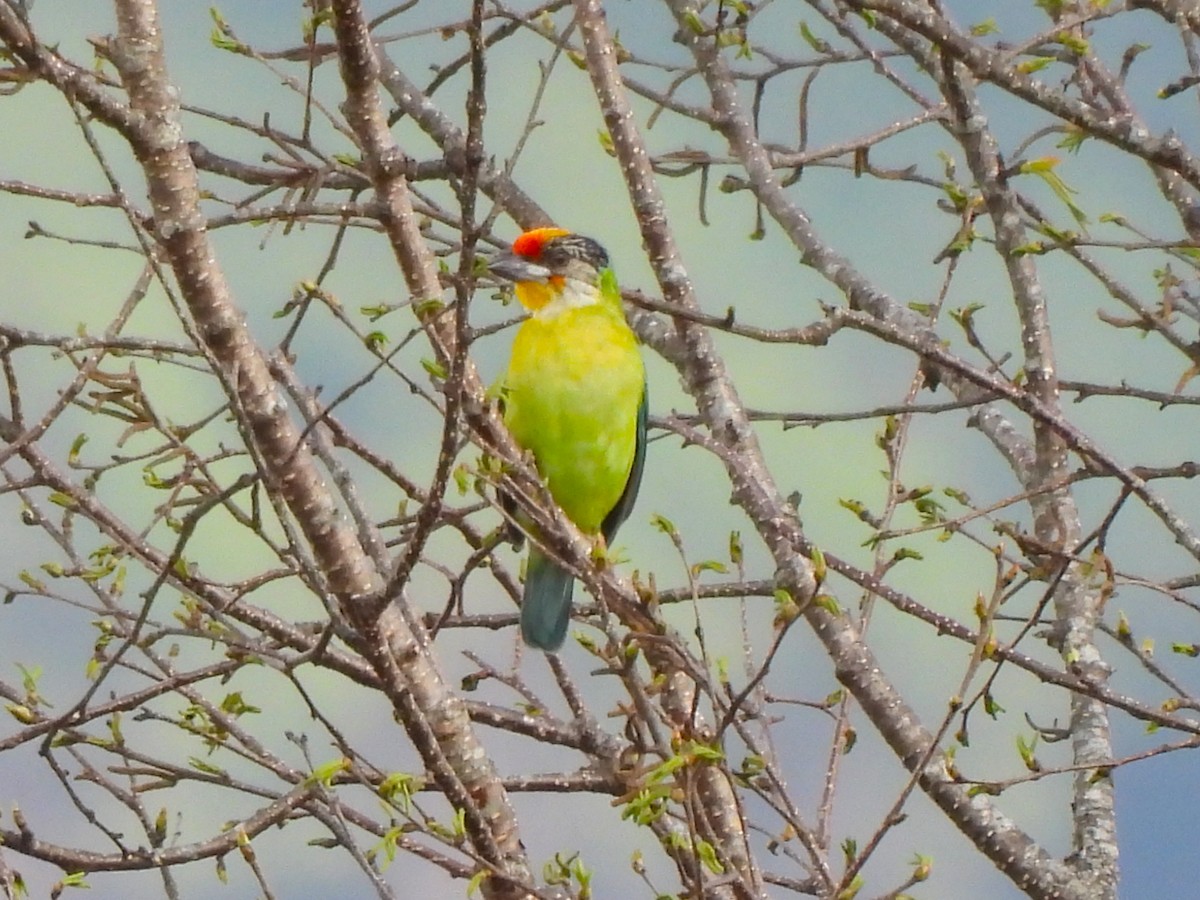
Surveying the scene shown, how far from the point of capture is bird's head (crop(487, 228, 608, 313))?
192 inches

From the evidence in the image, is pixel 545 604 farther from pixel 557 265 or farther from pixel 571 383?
pixel 557 265

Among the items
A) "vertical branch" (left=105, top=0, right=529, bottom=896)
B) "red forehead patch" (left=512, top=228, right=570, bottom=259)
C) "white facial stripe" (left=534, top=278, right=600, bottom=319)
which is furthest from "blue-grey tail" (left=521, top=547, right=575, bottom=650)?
"vertical branch" (left=105, top=0, right=529, bottom=896)

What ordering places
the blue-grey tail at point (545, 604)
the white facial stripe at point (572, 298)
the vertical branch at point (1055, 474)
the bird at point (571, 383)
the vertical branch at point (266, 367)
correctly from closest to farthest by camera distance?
the vertical branch at point (266, 367), the vertical branch at point (1055, 474), the blue-grey tail at point (545, 604), the bird at point (571, 383), the white facial stripe at point (572, 298)

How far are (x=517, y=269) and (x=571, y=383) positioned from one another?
401 millimetres

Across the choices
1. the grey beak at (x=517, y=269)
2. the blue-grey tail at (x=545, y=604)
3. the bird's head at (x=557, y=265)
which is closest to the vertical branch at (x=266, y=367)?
the blue-grey tail at (x=545, y=604)

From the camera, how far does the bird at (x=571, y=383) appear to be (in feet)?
15.4

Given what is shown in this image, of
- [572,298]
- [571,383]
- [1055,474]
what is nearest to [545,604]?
[571,383]

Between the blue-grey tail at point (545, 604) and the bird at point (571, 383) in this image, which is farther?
the bird at point (571, 383)

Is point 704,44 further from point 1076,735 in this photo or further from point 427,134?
point 1076,735

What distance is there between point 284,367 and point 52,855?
1.17 metres

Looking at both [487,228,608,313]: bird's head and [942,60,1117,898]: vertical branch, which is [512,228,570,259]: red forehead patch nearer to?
[487,228,608,313]: bird's head

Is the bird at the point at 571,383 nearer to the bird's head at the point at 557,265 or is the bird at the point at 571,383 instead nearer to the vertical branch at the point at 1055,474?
the bird's head at the point at 557,265

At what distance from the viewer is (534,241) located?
4895 millimetres

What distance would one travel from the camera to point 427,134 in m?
4.98
